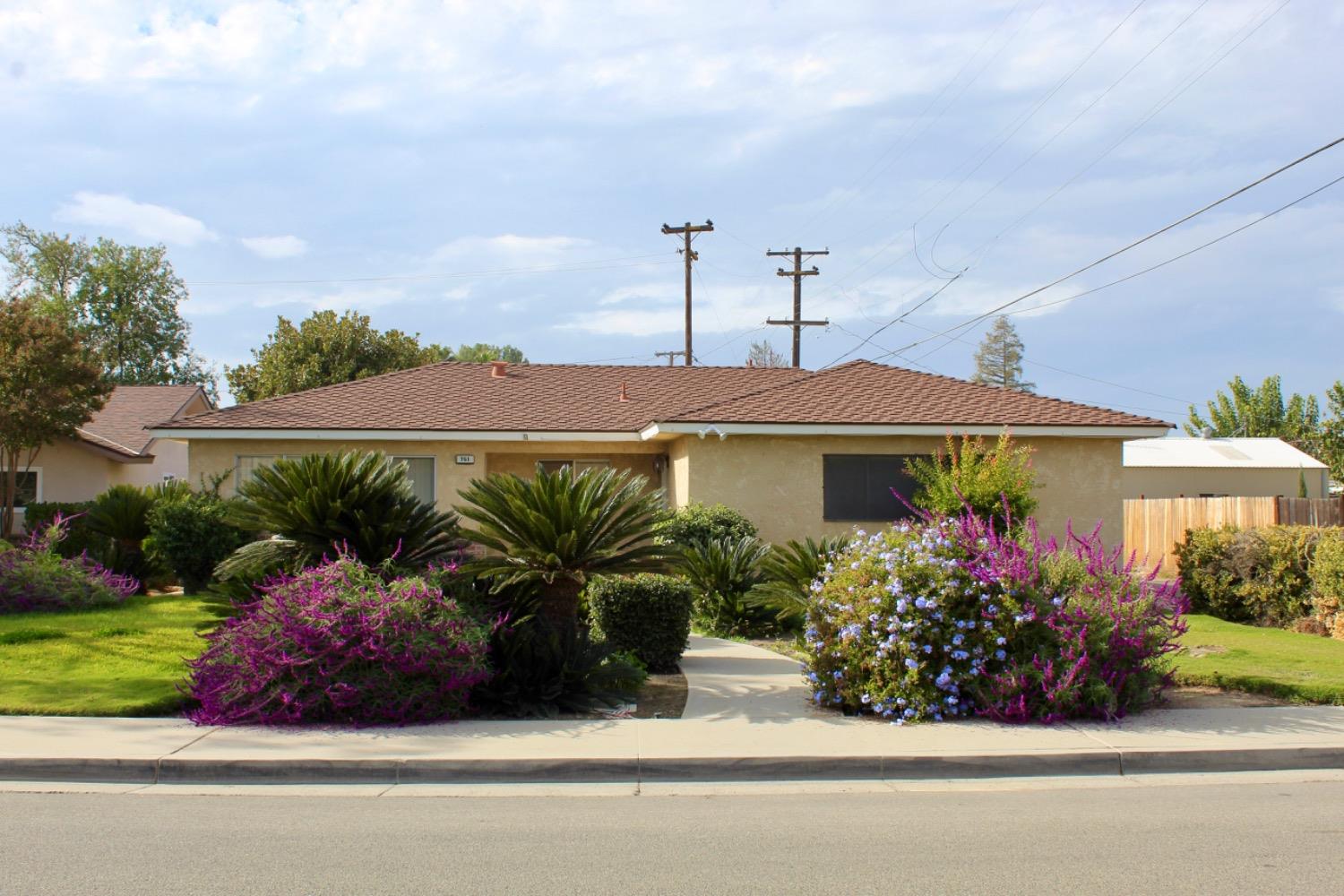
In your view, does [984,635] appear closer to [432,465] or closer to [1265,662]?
[1265,662]

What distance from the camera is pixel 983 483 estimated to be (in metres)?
16.1

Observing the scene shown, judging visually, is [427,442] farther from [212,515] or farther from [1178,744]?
[1178,744]

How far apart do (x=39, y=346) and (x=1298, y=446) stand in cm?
4701

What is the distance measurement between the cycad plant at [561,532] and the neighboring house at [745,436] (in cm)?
736

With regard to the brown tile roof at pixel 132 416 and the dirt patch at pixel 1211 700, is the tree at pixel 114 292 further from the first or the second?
the dirt patch at pixel 1211 700

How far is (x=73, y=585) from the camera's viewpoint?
1549cm

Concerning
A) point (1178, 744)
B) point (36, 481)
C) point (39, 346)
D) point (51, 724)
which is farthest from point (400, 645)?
point (36, 481)

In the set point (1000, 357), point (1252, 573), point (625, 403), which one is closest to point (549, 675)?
point (1252, 573)

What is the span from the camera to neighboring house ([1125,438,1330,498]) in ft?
129

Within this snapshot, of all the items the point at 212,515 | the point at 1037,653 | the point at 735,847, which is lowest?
the point at 735,847

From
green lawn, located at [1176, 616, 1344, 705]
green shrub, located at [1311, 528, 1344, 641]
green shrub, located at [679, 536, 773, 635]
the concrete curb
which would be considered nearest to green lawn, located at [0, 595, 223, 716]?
the concrete curb

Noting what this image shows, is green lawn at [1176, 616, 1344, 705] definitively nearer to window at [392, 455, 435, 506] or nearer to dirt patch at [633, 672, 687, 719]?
dirt patch at [633, 672, 687, 719]

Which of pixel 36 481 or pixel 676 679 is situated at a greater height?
pixel 36 481

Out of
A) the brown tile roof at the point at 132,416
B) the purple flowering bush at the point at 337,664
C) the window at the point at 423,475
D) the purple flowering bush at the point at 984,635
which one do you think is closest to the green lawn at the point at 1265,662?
the purple flowering bush at the point at 984,635
